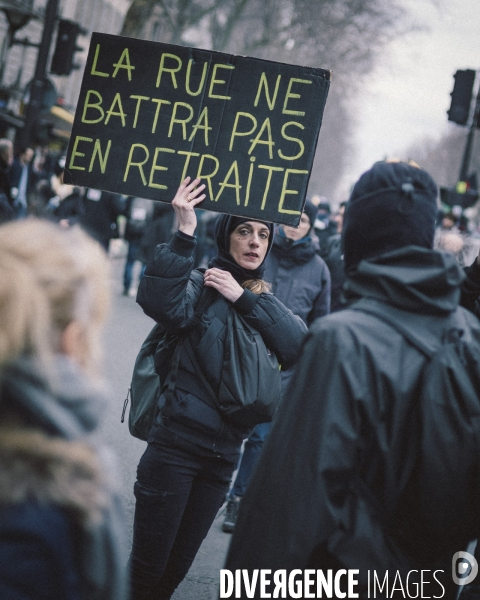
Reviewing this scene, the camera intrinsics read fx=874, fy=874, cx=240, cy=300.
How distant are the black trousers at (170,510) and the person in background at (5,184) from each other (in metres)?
4.93

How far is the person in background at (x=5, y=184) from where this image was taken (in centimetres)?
832

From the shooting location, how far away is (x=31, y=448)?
64.0 inches

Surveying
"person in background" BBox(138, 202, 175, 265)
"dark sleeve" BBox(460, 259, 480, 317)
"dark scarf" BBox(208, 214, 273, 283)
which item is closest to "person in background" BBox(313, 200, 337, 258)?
"person in background" BBox(138, 202, 175, 265)

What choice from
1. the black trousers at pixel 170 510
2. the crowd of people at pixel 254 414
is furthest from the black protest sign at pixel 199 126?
the black trousers at pixel 170 510

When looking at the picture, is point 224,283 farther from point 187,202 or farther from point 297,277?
point 297,277

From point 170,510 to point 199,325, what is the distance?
74 cm

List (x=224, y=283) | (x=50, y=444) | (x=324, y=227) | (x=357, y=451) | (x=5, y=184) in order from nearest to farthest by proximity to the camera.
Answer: (x=50, y=444)
(x=357, y=451)
(x=224, y=283)
(x=5, y=184)
(x=324, y=227)

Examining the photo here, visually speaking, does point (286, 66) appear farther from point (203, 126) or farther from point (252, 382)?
point (252, 382)

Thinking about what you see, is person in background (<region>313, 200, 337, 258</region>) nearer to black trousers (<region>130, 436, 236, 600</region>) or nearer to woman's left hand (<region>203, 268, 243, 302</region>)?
woman's left hand (<region>203, 268, 243, 302</region>)

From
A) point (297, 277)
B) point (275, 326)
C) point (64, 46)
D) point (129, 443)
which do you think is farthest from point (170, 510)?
point (64, 46)

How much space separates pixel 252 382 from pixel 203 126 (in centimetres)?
124

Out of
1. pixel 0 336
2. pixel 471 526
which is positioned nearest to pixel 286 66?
pixel 471 526

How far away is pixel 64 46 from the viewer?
14500 millimetres

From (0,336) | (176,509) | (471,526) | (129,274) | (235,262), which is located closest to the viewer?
(0,336)
